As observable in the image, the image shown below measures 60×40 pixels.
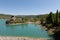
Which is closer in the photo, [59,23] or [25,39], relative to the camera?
[25,39]

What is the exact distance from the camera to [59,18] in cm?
6000

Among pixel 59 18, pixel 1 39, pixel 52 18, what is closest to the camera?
pixel 1 39

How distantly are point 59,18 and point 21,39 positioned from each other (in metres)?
33.7

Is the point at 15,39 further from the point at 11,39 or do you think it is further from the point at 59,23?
the point at 59,23

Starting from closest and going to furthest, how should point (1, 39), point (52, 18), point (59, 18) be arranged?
point (1, 39)
point (59, 18)
point (52, 18)

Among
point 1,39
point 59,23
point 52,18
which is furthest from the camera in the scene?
point 52,18

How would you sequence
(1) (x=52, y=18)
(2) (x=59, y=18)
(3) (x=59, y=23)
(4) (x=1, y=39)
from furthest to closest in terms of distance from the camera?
1. (1) (x=52, y=18)
2. (2) (x=59, y=18)
3. (3) (x=59, y=23)
4. (4) (x=1, y=39)

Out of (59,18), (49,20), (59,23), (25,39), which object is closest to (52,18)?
(49,20)

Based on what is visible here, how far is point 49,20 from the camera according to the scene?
222ft

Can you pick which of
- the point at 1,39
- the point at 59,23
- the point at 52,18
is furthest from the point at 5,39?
the point at 52,18

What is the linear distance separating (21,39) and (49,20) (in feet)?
129

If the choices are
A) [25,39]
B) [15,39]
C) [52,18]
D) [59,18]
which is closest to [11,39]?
[15,39]

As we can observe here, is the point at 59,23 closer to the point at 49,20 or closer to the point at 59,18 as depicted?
the point at 59,18

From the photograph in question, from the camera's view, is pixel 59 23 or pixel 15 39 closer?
pixel 15 39
